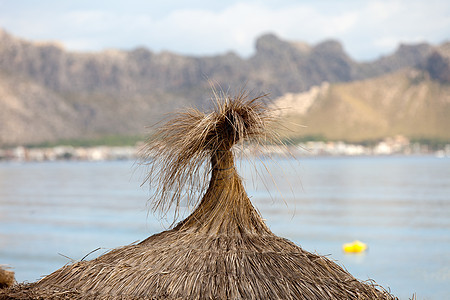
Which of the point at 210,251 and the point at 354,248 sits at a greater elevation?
the point at 354,248

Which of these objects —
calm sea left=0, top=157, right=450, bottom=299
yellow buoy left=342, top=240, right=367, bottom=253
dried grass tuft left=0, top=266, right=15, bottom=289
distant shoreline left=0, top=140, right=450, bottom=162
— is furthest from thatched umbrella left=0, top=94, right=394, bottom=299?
distant shoreline left=0, top=140, right=450, bottom=162

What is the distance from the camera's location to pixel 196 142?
9.84 feet

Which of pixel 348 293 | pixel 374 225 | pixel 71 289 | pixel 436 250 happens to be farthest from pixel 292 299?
pixel 374 225

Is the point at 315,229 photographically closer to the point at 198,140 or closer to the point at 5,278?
the point at 5,278

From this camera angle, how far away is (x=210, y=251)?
8.68ft

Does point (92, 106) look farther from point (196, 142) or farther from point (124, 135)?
point (196, 142)

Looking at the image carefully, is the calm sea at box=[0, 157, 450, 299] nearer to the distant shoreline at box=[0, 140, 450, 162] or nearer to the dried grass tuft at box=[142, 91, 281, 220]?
the dried grass tuft at box=[142, 91, 281, 220]

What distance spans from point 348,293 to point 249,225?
0.60m

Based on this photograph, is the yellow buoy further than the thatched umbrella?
Yes

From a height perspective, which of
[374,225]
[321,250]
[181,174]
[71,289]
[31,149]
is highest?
[31,149]

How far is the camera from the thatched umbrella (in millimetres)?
2467

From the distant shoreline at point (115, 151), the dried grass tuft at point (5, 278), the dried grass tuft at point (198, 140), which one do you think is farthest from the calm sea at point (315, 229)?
the distant shoreline at point (115, 151)

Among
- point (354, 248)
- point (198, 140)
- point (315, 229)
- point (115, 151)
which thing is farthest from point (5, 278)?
point (115, 151)

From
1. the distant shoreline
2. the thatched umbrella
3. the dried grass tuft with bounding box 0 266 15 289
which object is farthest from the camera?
the distant shoreline
